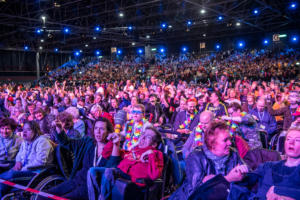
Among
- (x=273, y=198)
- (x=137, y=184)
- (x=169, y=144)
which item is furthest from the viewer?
(x=169, y=144)

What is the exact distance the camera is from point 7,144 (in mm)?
3430

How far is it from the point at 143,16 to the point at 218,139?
50.1 feet

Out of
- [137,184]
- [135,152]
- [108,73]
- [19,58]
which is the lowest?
[137,184]

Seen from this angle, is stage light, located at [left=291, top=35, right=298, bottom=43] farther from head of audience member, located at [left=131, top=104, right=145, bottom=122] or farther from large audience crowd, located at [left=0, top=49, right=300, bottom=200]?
head of audience member, located at [left=131, top=104, right=145, bottom=122]

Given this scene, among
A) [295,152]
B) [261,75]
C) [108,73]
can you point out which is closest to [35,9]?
[108,73]

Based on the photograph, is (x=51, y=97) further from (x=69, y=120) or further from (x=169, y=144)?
(x=169, y=144)

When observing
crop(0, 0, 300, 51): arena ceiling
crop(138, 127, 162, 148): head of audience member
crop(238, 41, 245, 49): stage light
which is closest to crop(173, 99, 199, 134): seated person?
crop(138, 127, 162, 148): head of audience member

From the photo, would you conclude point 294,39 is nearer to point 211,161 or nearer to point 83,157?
point 211,161

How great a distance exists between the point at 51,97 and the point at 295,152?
26.8ft

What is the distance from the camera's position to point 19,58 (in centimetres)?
3053

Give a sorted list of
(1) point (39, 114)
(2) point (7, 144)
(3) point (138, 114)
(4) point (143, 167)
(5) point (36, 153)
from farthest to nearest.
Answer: (1) point (39, 114) < (3) point (138, 114) < (2) point (7, 144) < (5) point (36, 153) < (4) point (143, 167)

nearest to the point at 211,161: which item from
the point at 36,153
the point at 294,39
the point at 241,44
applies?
the point at 36,153

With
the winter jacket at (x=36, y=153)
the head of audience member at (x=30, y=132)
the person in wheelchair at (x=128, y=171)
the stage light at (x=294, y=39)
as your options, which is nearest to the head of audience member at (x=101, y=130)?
the person in wheelchair at (x=128, y=171)

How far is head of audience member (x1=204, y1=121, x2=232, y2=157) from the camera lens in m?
2.20
